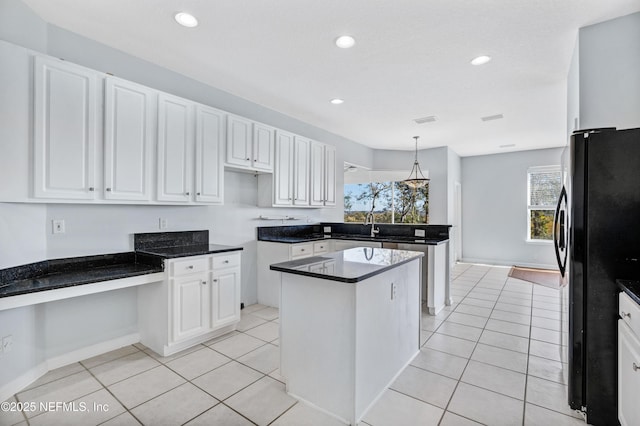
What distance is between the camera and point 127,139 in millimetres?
2670

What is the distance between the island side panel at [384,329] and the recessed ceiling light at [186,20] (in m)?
2.33

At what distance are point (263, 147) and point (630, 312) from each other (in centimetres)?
360

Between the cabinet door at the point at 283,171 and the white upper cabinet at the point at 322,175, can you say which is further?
the white upper cabinet at the point at 322,175

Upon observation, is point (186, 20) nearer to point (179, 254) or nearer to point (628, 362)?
point (179, 254)

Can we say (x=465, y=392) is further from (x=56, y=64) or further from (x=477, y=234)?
(x=477, y=234)

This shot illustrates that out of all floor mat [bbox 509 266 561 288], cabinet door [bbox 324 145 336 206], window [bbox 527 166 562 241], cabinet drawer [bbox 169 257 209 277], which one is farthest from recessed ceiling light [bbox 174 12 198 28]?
window [bbox 527 166 562 241]

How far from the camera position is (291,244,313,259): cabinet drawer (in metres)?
4.08

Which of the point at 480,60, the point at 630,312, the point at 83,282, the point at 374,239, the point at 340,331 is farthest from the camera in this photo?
the point at 374,239

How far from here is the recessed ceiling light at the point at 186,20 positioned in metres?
2.32

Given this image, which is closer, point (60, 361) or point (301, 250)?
point (60, 361)

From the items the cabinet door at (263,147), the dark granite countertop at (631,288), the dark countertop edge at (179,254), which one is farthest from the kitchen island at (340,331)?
the cabinet door at (263,147)

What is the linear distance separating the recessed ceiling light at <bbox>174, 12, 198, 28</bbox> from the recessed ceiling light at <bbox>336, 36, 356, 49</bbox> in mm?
1147

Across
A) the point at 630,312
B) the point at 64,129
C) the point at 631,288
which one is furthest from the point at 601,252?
the point at 64,129

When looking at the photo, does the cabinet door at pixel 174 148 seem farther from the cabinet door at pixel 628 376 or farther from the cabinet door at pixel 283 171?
the cabinet door at pixel 628 376
